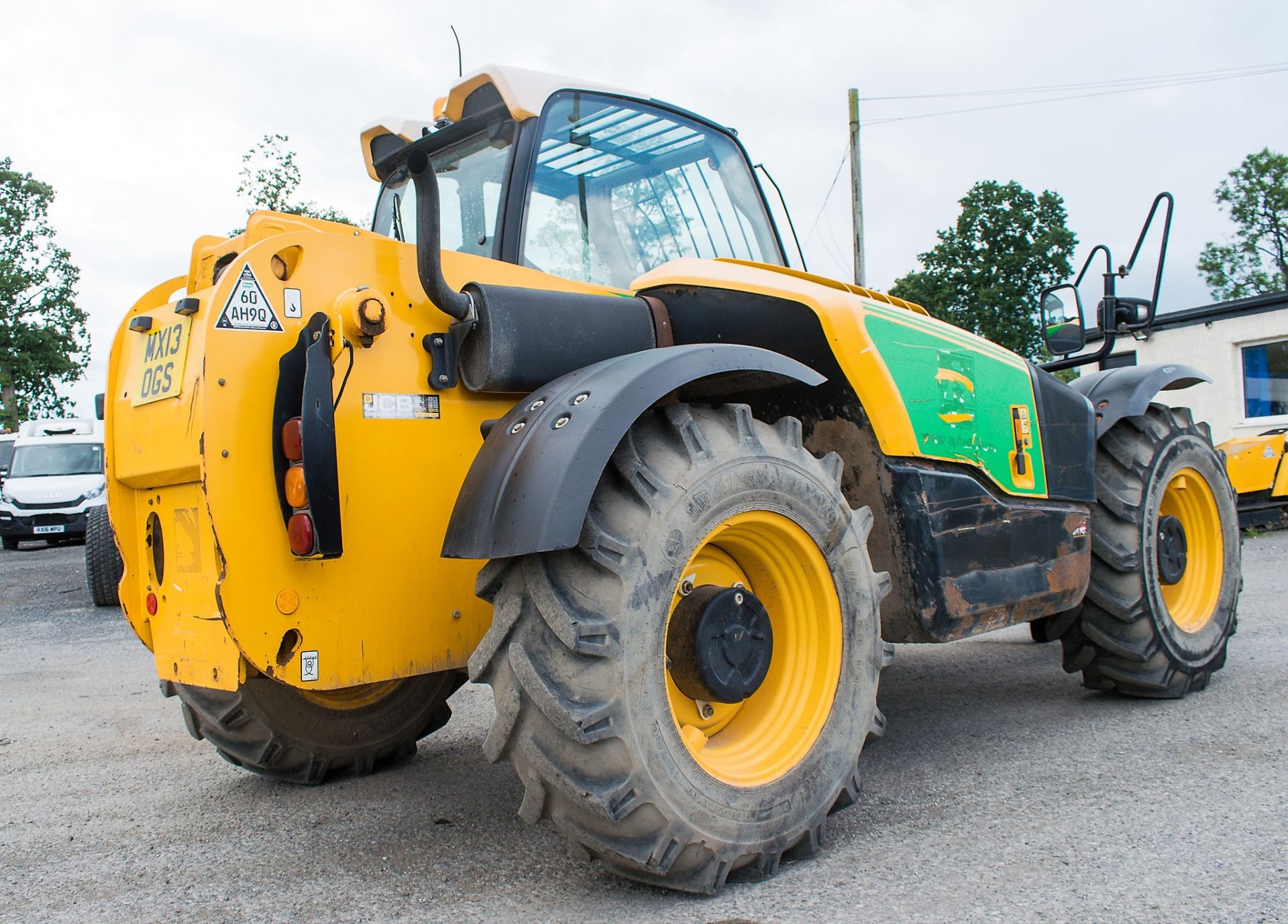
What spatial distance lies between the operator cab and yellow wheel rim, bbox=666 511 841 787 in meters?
1.10

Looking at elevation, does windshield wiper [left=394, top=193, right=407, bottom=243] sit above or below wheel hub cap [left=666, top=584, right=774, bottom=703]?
above

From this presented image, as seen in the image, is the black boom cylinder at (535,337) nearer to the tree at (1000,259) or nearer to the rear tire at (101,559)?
the rear tire at (101,559)

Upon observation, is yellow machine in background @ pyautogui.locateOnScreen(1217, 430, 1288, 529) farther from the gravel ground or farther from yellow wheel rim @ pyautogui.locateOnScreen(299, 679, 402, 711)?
yellow wheel rim @ pyautogui.locateOnScreen(299, 679, 402, 711)

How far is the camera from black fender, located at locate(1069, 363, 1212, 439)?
482cm

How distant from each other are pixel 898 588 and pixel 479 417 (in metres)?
1.59

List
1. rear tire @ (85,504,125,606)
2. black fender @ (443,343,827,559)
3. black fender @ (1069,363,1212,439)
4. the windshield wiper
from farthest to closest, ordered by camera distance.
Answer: rear tire @ (85,504,125,606) < black fender @ (1069,363,1212,439) < the windshield wiper < black fender @ (443,343,827,559)

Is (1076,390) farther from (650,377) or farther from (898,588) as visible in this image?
(650,377)

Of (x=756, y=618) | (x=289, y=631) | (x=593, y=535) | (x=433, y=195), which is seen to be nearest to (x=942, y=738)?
(x=756, y=618)

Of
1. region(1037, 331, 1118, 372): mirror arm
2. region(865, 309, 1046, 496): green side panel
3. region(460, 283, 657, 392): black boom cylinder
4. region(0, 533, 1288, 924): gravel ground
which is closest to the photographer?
region(0, 533, 1288, 924): gravel ground

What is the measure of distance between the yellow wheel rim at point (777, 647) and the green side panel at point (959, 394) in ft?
2.61

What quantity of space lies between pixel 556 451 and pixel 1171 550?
363 centimetres

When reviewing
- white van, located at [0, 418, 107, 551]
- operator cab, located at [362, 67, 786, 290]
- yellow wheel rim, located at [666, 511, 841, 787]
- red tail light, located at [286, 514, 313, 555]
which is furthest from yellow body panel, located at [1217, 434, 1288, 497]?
white van, located at [0, 418, 107, 551]

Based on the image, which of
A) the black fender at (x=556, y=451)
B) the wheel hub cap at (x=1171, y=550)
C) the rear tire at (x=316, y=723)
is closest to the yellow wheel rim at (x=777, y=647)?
the black fender at (x=556, y=451)

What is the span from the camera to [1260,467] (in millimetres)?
12383
